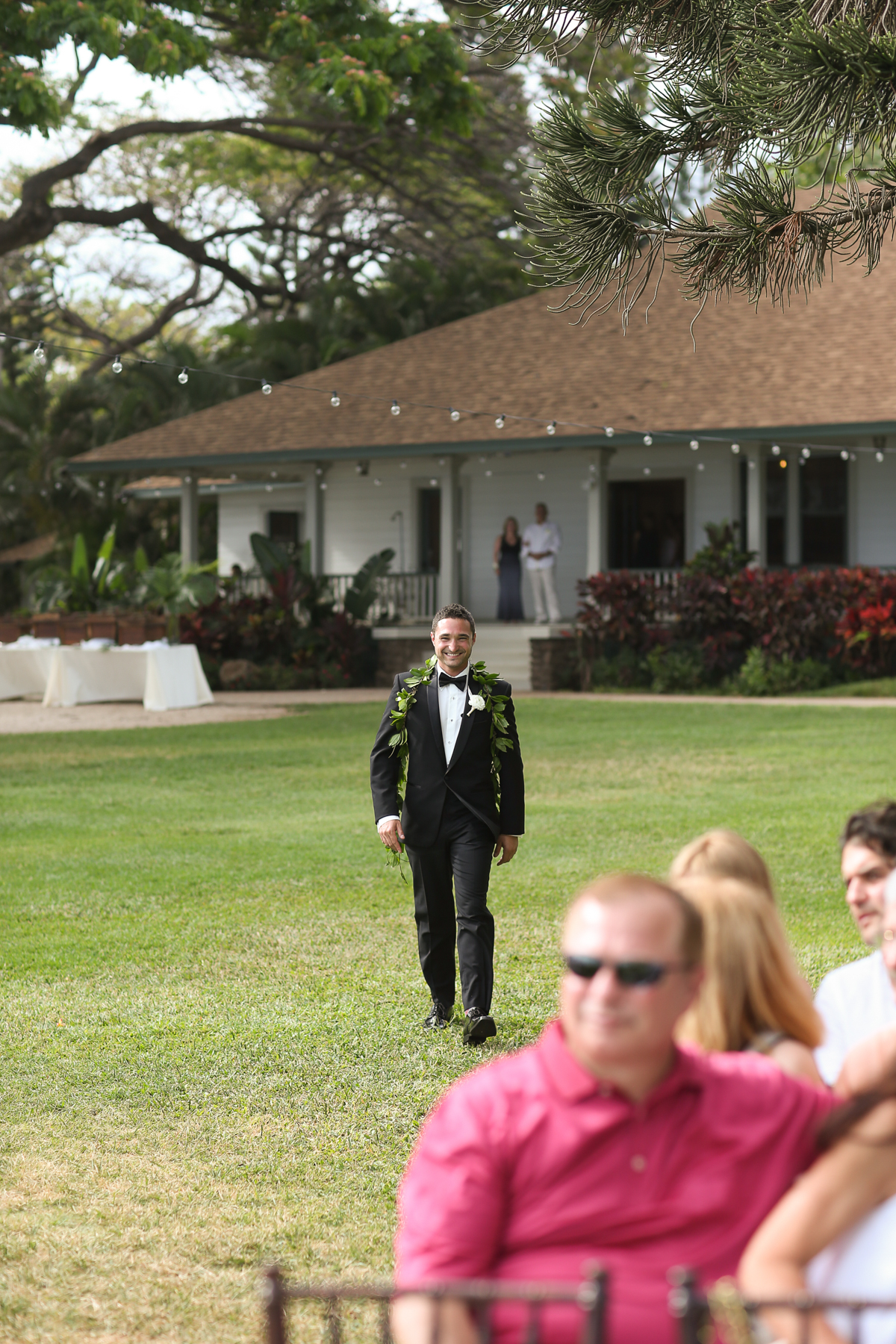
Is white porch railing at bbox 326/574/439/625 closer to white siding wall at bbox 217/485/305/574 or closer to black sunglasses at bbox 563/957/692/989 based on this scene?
white siding wall at bbox 217/485/305/574

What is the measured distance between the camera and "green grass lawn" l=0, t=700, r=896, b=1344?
438 centimetres

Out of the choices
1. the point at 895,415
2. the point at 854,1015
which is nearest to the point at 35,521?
the point at 895,415

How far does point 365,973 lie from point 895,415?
1696 centimetres

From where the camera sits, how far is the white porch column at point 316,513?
2731 centimetres

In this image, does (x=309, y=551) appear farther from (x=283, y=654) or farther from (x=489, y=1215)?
(x=489, y=1215)

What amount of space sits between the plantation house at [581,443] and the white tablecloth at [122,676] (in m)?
4.56

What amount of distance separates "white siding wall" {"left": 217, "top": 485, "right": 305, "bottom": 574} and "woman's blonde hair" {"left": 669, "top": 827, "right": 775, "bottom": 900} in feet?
92.3

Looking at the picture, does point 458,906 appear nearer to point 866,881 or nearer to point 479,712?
point 479,712

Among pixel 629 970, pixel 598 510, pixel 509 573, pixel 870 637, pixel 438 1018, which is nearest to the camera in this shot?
pixel 629 970

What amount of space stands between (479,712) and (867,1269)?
4324mm

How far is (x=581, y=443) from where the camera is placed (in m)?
24.0

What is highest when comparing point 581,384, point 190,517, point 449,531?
point 581,384

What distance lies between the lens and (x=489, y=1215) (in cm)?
226

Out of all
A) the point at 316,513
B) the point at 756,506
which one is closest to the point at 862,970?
the point at 756,506
